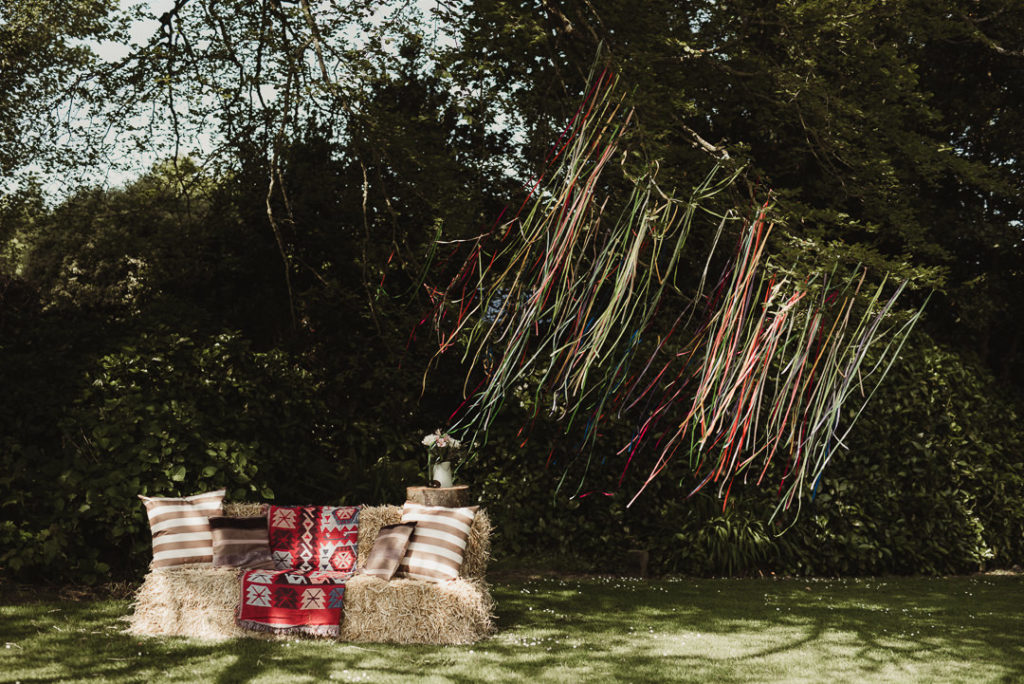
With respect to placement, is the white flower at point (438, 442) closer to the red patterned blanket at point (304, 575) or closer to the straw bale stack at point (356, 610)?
the red patterned blanket at point (304, 575)

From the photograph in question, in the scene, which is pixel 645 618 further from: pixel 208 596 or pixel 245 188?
pixel 245 188

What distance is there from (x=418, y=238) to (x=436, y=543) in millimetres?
4804

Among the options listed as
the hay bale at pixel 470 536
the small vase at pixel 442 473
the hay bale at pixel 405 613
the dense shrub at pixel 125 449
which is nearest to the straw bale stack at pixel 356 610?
the hay bale at pixel 405 613

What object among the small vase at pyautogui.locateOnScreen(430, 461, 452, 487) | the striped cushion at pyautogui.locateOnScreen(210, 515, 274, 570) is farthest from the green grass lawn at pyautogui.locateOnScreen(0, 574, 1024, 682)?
the small vase at pyautogui.locateOnScreen(430, 461, 452, 487)

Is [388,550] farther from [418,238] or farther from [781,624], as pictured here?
[418,238]

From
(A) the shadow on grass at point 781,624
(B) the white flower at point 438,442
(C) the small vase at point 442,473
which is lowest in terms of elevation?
(A) the shadow on grass at point 781,624

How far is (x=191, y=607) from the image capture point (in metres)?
4.40

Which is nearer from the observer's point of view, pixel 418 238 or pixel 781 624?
pixel 781 624

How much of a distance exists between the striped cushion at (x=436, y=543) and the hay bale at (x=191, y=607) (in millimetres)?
888

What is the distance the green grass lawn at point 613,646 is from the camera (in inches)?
149

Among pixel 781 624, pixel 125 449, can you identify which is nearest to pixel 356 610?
pixel 125 449

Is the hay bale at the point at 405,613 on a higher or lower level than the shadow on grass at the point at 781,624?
higher

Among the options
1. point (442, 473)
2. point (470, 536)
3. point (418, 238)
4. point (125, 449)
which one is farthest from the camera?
point (418, 238)

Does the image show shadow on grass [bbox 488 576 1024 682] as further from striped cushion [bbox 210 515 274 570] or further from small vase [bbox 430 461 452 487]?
striped cushion [bbox 210 515 274 570]
